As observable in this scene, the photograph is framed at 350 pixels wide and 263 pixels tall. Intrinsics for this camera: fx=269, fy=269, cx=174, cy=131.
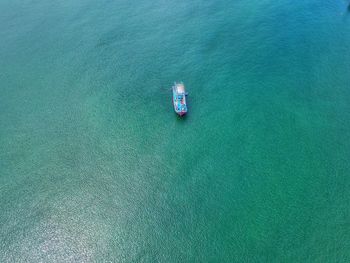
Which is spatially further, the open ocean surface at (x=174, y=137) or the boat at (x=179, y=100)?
the boat at (x=179, y=100)

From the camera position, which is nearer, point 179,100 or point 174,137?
point 174,137

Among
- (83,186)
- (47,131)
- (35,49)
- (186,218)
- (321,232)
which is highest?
(35,49)

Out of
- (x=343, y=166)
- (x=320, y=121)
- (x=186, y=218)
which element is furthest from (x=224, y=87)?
(x=186, y=218)

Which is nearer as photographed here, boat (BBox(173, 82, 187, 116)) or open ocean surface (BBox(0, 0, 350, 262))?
open ocean surface (BBox(0, 0, 350, 262))

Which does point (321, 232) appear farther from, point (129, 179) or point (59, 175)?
point (59, 175)
